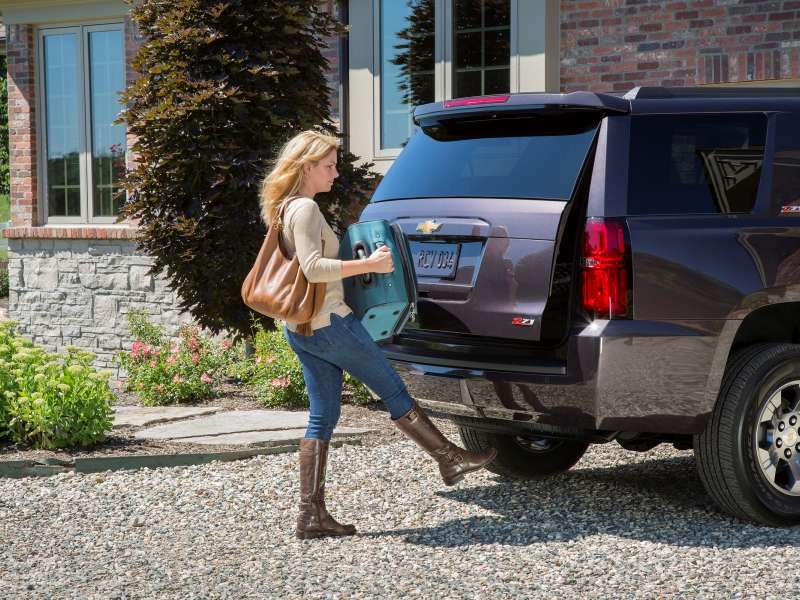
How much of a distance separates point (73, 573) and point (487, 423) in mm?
1820

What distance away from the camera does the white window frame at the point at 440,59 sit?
418 inches

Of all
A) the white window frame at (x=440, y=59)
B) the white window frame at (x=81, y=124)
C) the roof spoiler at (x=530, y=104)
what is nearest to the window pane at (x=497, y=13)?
the white window frame at (x=440, y=59)

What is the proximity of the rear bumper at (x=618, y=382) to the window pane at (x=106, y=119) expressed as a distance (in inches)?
360

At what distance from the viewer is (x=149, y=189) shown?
980 cm

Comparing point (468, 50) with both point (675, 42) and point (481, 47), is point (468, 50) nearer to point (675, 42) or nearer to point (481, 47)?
point (481, 47)

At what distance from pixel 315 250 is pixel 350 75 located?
23.3 ft

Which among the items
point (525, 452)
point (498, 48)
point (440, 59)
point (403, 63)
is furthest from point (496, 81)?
point (525, 452)

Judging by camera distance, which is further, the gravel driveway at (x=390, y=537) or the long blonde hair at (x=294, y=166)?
the long blonde hair at (x=294, y=166)

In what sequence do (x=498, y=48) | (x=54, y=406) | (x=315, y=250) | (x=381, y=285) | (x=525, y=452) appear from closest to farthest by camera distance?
1. (x=315, y=250)
2. (x=381, y=285)
3. (x=525, y=452)
4. (x=54, y=406)
5. (x=498, y=48)

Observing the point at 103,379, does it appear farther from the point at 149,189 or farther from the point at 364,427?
the point at 149,189

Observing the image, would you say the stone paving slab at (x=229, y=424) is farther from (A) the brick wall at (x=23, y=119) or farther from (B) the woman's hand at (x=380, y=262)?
(A) the brick wall at (x=23, y=119)

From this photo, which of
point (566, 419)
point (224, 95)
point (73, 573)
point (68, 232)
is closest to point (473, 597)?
point (566, 419)

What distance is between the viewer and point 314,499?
516 cm

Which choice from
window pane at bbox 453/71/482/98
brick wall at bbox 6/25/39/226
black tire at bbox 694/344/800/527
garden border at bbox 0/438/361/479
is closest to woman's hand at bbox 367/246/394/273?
black tire at bbox 694/344/800/527
